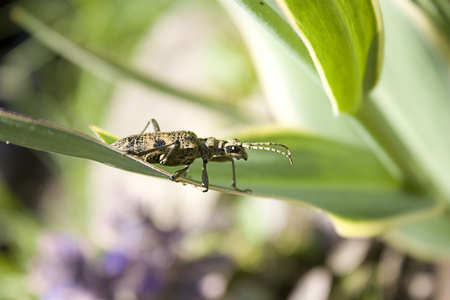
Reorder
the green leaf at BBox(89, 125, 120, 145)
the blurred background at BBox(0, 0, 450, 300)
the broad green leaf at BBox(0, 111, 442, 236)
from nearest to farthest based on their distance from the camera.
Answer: the green leaf at BBox(89, 125, 120, 145)
the broad green leaf at BBox(0, 111, 442, 236)
the blurred background at BBox(0, 0, 450, 300)

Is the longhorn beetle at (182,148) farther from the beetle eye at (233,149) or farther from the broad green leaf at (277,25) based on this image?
the broad green leaf at (277,25)

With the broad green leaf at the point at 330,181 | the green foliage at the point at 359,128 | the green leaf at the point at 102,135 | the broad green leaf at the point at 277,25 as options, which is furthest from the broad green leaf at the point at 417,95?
the green leaf at the point at 102,135

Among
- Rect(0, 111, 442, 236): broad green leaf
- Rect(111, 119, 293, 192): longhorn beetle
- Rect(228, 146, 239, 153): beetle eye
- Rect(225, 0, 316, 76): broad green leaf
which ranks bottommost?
Rect(0, 111, 442, 236): broad green leaf

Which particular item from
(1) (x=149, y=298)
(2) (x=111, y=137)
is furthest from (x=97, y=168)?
(2) (x=111, y=137)

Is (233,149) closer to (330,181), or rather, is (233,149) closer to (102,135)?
(330,181)

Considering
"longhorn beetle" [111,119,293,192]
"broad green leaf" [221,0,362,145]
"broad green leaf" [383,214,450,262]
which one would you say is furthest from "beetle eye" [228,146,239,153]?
"broad green leaf" [383,214,450,262]

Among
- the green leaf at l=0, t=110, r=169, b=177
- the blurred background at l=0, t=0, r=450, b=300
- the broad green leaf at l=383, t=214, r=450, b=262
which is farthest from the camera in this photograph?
the blurred background at l=0, t=0, r=450, b=300

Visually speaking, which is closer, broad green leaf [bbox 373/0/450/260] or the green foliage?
the green foliage

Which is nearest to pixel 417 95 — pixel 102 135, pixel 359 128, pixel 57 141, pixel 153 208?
pixel 359 128

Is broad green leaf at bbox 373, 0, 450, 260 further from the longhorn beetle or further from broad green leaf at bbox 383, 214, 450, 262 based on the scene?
the longhorn beetle
